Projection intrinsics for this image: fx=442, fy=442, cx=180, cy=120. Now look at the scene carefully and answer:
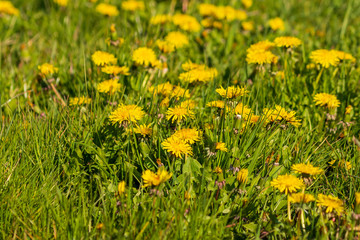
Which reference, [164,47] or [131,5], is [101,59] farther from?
[131,5]

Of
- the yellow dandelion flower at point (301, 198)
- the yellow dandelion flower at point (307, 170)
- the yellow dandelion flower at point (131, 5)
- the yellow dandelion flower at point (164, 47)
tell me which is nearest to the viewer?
the yellow dandelion flower at point (301, 198)

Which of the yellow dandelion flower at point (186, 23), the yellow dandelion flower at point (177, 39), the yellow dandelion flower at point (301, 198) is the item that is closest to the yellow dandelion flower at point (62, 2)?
the yellow dandelion flower at point (186, 23)

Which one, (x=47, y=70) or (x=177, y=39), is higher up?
(x=177, y=39)

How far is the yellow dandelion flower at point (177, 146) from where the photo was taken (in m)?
1.97

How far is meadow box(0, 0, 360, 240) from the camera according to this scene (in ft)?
6.09

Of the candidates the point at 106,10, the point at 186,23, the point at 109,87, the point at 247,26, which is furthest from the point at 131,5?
the point at 109,87

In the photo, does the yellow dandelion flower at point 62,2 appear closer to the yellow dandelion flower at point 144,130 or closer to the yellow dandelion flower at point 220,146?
the yellow dandelion flower at point 144,130

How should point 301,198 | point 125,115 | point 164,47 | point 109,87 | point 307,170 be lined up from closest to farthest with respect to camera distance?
point 301,198 → point 307,170 → point 125,115 → point 109,87 → point 164,47

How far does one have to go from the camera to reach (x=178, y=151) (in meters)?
1.97

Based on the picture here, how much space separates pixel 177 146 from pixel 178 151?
25mm

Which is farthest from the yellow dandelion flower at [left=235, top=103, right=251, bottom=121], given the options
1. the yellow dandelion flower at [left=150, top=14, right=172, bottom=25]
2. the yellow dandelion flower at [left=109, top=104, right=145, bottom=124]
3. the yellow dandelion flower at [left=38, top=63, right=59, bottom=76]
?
the yellow dandelion flower at [left=150, top=14, right=172, bottom=25]

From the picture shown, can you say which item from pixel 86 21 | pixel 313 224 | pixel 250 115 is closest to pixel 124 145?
pixel 250 115

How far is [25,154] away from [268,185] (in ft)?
3.97

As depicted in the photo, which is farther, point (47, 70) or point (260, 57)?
point (47, 70)
